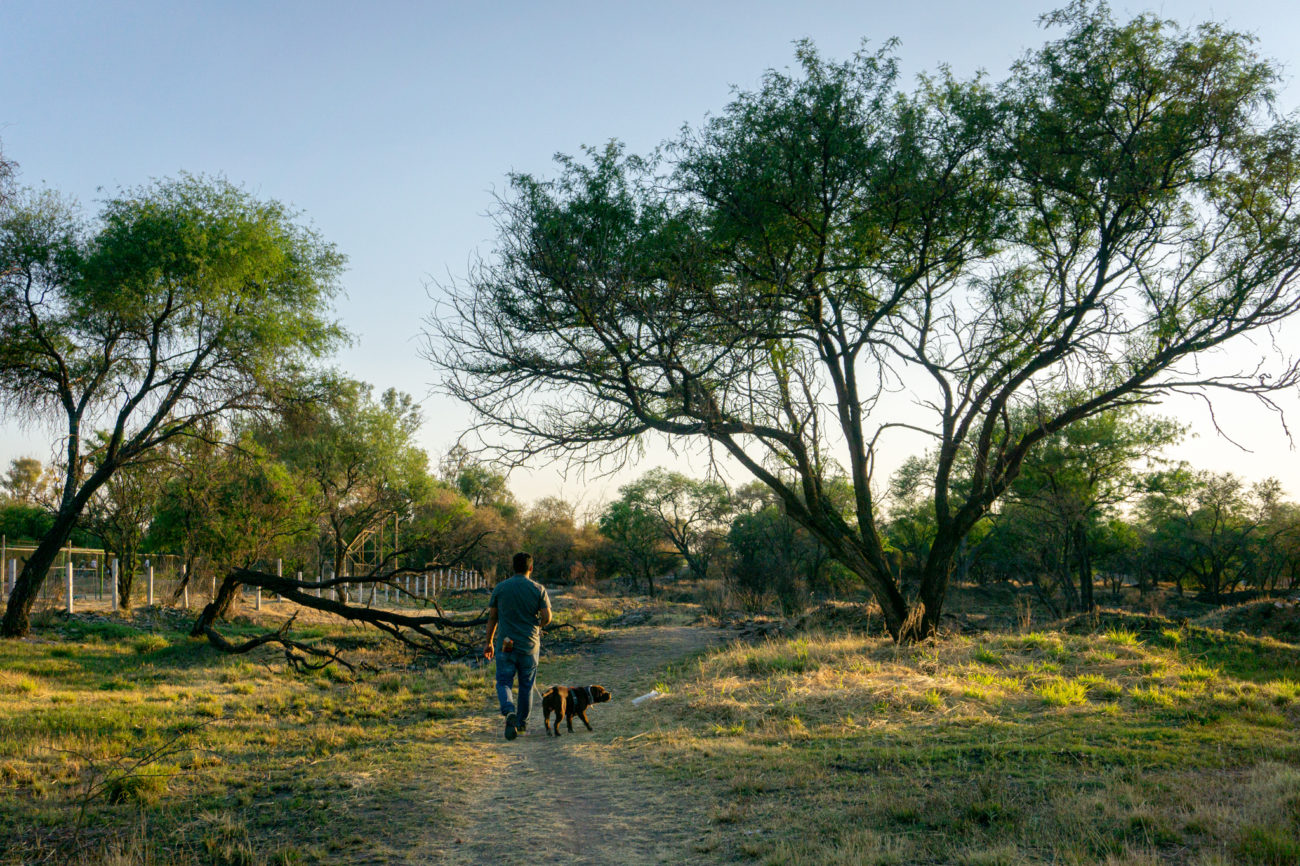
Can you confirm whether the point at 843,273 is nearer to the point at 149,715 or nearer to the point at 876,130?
the point at 876,130

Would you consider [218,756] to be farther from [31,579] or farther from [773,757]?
[31,579]

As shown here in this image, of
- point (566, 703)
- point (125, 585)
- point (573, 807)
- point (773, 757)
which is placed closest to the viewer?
point (573, 807)

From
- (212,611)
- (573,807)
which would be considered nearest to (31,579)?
(212,611)

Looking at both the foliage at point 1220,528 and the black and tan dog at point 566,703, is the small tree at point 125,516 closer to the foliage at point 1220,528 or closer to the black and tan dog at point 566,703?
the black and tan dog at point 566,703

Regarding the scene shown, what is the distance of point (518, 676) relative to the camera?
854 centimetres

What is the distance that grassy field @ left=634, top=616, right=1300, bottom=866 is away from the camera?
4.59 metres

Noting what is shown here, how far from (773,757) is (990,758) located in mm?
1805

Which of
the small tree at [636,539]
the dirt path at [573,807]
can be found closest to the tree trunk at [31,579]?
the dirt path at [573,807]

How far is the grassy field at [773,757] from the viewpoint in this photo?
15.7 feet

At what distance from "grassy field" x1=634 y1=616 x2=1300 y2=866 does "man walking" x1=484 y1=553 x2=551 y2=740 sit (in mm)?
1548

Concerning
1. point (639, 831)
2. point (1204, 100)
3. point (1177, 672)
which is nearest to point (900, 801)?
point (639, 831)

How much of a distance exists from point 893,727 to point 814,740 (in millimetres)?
936

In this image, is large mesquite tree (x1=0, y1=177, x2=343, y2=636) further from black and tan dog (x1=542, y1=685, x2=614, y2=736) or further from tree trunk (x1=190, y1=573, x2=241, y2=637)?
black and tan dog (x1=542, y1=685, x2=614, y2=736)

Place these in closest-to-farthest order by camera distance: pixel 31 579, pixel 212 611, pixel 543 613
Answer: pixel 543 613, pixel 31 579, pixel 212 611
